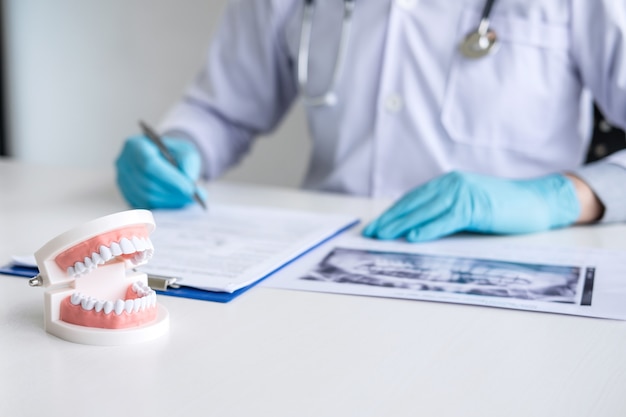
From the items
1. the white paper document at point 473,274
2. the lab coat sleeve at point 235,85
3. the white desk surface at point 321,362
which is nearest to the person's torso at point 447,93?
the lab coat sleeve at point 235,85

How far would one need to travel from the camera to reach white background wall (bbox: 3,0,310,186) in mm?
2342

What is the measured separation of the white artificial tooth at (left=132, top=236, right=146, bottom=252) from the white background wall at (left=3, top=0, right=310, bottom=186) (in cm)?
172

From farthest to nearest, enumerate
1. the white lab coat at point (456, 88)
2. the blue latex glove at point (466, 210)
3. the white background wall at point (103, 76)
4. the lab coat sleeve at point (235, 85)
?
the white background wall at point (103, 76)
the lab coat sleeve at point (235, 85)
the white lab coat at point (456, 88)
the blue latex glove at point (466, 210)

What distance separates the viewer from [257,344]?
562 mm

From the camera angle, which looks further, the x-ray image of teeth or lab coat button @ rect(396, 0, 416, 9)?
lab coat button @ rect(396, 0, 416, 9)

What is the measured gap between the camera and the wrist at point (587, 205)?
40.0 inches

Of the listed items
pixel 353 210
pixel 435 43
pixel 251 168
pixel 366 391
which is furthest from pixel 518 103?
pixel 251 168

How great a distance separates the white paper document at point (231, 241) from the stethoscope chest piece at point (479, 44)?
39 cm

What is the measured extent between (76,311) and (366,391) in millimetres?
219

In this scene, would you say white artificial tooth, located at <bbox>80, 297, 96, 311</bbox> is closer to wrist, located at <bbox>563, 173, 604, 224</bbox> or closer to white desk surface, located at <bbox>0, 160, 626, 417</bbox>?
white desk surface, located at <bbox>0, 160, 626, 417</bbox>

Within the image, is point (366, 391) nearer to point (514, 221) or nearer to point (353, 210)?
point (514, 221)

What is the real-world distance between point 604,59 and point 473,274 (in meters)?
0.59

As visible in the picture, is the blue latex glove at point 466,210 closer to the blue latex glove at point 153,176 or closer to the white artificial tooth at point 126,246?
the blue latex glove at point 153,176

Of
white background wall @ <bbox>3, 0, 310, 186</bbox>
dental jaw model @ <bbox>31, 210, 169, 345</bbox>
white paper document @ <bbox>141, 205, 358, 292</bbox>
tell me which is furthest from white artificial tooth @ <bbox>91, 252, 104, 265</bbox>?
white background wall @ <bbox>3, 0, 310, 186</bbox>
